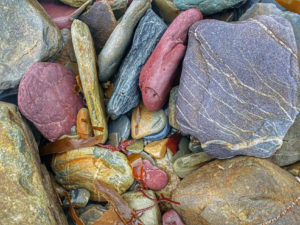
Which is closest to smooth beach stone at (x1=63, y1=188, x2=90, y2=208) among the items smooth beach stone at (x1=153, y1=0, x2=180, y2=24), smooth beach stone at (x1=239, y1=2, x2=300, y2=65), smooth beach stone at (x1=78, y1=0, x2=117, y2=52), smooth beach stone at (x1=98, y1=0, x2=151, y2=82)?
smooth beach stone at (x1=98, y1=0, x2=151, y2=82)

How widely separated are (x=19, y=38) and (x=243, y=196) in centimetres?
234

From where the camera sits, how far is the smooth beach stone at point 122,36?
2529 millimetres

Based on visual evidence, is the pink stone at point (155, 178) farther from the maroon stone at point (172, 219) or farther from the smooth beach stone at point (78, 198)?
the smooth beach stone at point (78, 198)

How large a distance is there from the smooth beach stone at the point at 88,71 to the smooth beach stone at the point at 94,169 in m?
0.20

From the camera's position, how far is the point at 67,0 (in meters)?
3.05

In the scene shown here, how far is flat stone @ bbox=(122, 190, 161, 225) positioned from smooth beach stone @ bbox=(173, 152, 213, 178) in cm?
34

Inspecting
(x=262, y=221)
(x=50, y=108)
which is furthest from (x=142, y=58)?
(x=262, y=221)

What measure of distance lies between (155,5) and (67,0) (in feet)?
3.25

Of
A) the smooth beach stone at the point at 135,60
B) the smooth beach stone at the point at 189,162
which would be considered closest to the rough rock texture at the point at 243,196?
the smooth beach stone at the point at 189,162

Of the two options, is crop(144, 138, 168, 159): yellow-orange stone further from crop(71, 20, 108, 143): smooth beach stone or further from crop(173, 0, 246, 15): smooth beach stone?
crop(173, 0, 246, 15): smooth beach stone

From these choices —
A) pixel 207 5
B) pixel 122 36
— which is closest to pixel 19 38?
pixel 122 36

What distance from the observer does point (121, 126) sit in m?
2.80

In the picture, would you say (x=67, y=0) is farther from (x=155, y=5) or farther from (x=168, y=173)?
(x=168, y=173)

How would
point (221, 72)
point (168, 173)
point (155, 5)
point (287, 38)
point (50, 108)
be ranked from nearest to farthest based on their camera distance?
point (287, 38), point (221, 72), point (50, 108), point (168, 173), point (155, 5)
